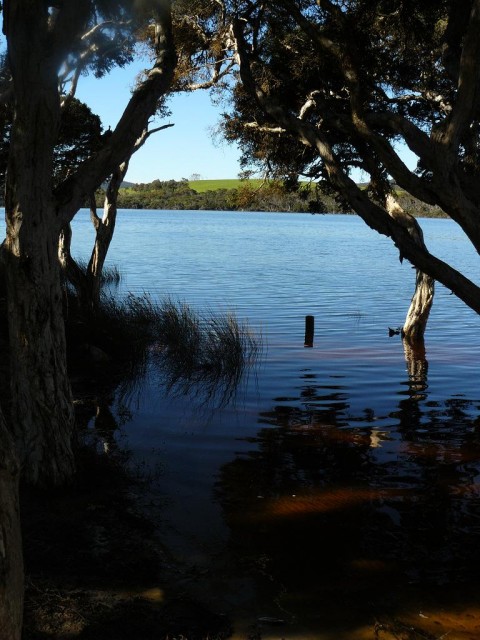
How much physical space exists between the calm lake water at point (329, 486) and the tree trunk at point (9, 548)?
6.65ft

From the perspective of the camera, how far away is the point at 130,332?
13.2 meters

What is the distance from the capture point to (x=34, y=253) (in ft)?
18.3

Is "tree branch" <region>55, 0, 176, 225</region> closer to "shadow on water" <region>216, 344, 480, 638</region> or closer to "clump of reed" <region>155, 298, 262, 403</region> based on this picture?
"shadow on water" <region>216, 344, 480, 638</region>

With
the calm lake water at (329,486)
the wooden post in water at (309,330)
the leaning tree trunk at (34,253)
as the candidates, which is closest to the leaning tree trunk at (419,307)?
the calm lake water at (329,486)

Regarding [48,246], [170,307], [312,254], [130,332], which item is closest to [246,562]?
[48,246]

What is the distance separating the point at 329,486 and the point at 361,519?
0.83m

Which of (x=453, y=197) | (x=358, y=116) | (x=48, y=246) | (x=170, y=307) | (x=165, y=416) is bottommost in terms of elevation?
(x=165, y=416)

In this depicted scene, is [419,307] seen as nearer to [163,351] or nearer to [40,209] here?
[163,351]

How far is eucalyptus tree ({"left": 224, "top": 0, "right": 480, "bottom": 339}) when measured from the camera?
732 centimetres

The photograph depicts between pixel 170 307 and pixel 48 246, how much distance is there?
849 cm

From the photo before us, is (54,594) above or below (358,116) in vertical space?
below

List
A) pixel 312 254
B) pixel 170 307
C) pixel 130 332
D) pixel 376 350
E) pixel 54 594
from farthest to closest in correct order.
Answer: pixel 312 254, pixel 376 350, pixel 170 307, pixel 130 332, pixel 54 594

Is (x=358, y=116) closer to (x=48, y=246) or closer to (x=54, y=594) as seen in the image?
(x=48, y=246)

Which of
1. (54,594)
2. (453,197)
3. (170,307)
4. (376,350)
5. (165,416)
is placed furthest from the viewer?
(376,350)
